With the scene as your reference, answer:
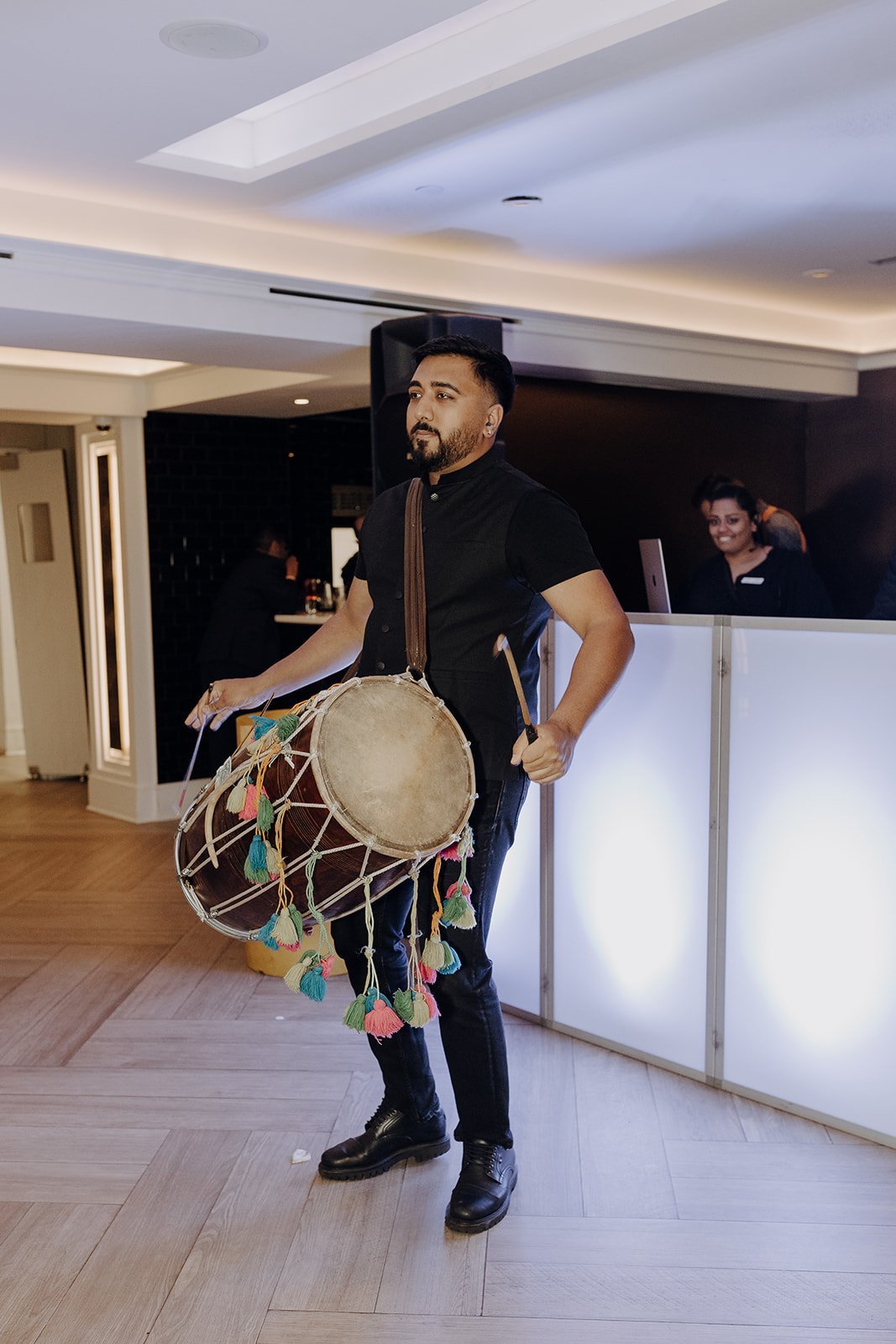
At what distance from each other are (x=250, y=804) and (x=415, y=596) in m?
0.50

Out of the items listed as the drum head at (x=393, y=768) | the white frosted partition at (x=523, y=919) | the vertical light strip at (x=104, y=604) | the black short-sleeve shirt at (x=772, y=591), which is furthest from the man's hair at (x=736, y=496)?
the vertical light strip at (x=104, y=604)

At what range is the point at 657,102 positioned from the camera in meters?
3.24

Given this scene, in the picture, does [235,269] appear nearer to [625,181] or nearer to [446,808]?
[625,181]

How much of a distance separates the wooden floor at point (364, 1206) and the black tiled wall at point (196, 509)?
3310mm

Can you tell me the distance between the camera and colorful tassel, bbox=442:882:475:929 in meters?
2.22

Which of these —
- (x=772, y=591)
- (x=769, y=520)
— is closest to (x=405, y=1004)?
(x=772, y=591)

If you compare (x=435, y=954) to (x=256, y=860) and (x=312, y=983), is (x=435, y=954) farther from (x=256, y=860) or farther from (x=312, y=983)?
(x=256, y=860)

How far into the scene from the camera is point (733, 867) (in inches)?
121

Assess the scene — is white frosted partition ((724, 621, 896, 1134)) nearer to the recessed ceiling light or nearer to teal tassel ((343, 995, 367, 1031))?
teal tassel ((343, 995, 367, 1031))

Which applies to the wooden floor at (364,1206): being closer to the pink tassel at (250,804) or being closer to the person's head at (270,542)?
the pink tassel at (250,804)

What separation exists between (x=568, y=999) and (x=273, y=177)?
250cm

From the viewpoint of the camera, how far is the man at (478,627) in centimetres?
229

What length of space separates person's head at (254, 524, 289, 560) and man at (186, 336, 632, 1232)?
13.6 feet

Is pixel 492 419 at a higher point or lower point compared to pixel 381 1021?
higher
